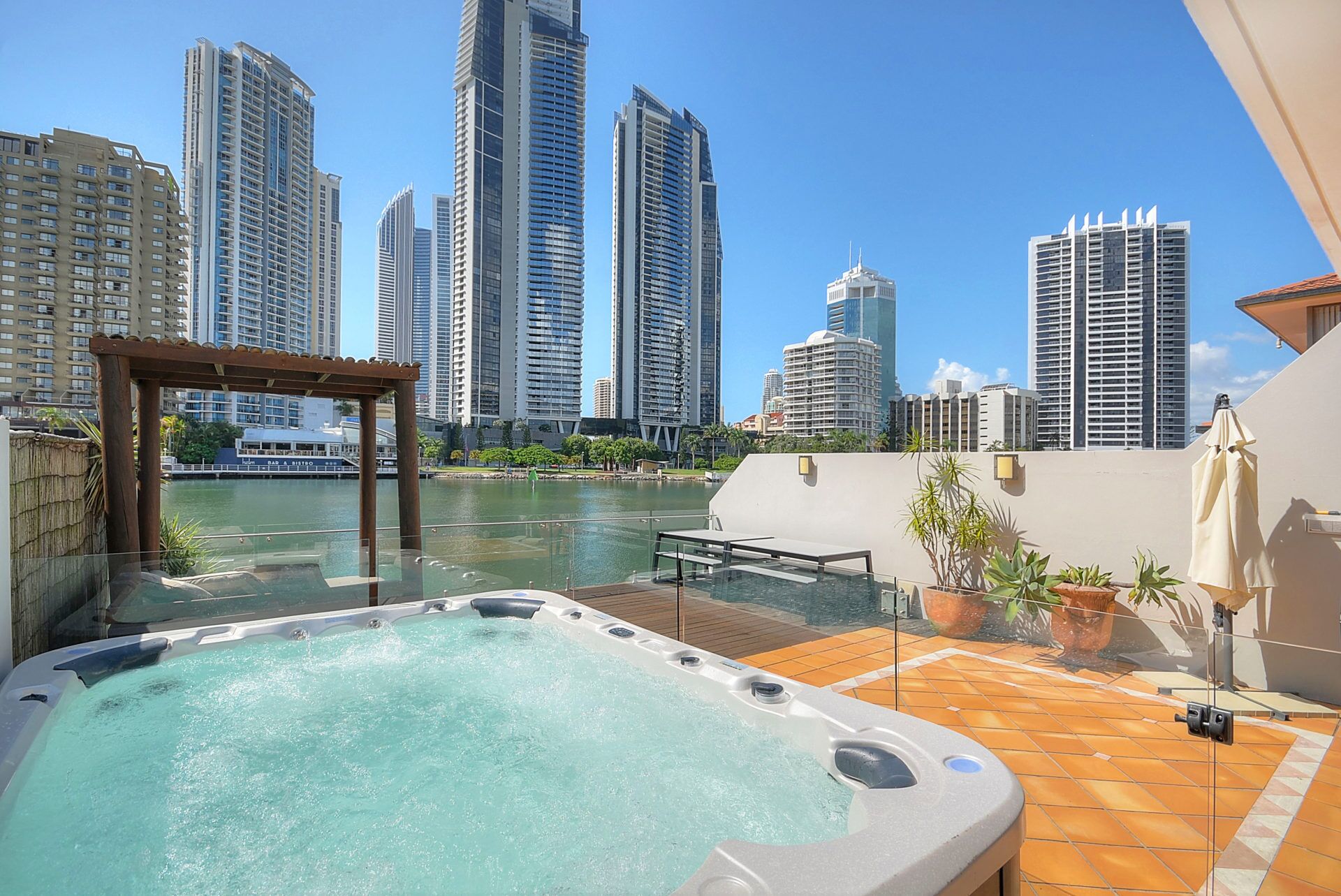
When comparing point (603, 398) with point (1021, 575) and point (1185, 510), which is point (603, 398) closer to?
point (1021, 575)

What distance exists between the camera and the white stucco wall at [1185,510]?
340 centimetres

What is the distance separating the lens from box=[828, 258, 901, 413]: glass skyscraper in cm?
8769

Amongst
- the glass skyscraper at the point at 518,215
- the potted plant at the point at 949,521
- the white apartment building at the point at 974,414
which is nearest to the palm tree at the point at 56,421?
the potted plant at the point at 949,521

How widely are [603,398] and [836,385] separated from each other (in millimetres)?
32359

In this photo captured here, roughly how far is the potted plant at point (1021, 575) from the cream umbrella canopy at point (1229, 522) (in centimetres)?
85

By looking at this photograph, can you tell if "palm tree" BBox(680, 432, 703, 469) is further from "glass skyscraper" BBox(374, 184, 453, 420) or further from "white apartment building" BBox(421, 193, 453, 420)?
"glass skyscraper" BBox(374, 184, 453, 420)

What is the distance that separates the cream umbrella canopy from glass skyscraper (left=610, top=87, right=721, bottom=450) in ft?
209

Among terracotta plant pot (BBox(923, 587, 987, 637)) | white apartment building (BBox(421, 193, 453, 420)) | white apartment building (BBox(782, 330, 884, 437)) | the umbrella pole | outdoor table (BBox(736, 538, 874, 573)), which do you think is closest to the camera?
the umbrella pole

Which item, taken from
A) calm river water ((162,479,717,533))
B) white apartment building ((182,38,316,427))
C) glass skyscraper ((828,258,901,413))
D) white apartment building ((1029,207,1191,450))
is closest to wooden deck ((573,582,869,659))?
calm river water ((162,479,717,533))

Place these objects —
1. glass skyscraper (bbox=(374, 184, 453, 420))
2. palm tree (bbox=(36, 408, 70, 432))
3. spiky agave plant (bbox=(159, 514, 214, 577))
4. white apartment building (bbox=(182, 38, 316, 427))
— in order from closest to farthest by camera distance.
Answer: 1. spiky agave plant (bbox=(159, 514, 214, 577))
2. palm tree (bbox=(36, 408, 70, 432))
3. white apartment building (bbox=(182, 38, 316, 427))
4. glass skyscraper (bbox=(374, 184, 453, 420))

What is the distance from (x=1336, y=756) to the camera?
1.75 metres

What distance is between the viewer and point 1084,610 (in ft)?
10.6

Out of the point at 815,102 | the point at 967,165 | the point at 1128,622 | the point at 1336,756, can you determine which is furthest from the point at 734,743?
the point at 967,165

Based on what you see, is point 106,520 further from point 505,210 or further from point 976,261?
point 505,210
